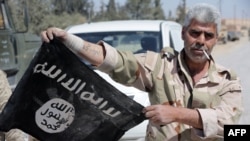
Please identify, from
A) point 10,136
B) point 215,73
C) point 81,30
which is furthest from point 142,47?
point 215,73

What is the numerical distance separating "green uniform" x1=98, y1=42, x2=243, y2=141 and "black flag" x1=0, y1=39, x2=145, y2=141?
0.33 ft

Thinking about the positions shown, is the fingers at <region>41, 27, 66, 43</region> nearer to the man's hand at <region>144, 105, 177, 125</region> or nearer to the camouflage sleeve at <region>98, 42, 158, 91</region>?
the camouflage sleeve at <region>98, 42, 158, 91</region>

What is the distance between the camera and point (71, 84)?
101 inches

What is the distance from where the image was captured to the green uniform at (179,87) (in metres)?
2.57

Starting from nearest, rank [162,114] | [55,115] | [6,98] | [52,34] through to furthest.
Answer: [162,114], [52,34], [55,115], [6,98]

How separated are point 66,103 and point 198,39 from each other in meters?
0.68

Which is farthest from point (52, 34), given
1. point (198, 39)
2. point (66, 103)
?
point (198, 39)

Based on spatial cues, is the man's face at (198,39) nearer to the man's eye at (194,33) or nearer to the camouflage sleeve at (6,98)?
the man's eye at (194,33)

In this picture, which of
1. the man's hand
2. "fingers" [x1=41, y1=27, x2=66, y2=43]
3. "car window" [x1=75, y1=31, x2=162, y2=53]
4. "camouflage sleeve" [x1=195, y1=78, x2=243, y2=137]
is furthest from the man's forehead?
"car window" [x1=75, y1=31, x2=162, y2=53]

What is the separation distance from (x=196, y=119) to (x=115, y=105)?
384 millimetres

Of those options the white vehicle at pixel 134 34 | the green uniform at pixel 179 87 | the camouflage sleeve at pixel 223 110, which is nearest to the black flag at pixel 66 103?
the green uniform at pixel 179 87

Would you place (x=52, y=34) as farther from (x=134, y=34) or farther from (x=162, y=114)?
(x=134, y=34)

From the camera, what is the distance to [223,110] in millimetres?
2586

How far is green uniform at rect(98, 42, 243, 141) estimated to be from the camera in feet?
8.45
